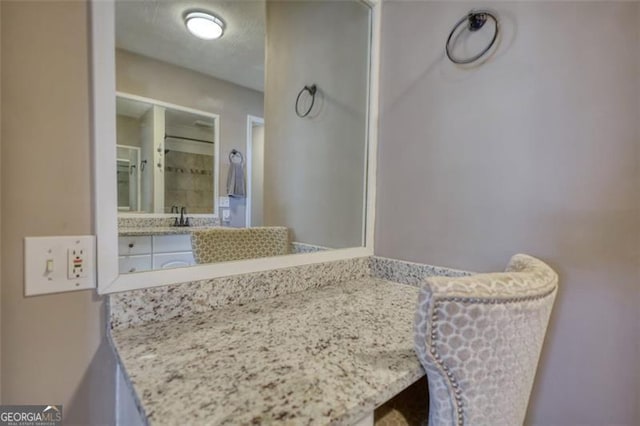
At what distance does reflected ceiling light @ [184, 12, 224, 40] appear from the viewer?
1091mm

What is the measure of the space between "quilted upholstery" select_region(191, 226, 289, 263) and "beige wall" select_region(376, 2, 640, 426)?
2.02 feet

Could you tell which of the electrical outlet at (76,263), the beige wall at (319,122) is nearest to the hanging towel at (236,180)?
the beige wall at (319,122)

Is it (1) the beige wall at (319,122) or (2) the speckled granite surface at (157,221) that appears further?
(1) the beige wall at (319,122)

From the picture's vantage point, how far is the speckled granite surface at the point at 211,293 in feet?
2.30

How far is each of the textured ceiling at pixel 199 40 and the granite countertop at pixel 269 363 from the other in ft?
2.43

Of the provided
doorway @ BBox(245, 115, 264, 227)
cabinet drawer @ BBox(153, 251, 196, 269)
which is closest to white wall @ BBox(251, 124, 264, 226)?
doorway @ BBox(245, 115, 264, 227)

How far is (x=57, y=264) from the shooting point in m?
0.61

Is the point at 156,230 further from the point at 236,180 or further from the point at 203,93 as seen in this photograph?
the point at 203,93

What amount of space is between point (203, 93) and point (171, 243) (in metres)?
0.62

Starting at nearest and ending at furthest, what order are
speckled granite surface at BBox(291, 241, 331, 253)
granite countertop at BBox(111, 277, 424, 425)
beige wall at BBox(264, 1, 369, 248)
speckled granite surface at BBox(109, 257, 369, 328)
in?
granite countertop at BBox(111, 277, 424, 425) → speckled granite surface at BBox(109, 257, 369, 328) → speckled granite surface at BBox(291, 241, 331, 253) → beige wall at BBox(264, 1, 369, 248)

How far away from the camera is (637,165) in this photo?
0.72 meters

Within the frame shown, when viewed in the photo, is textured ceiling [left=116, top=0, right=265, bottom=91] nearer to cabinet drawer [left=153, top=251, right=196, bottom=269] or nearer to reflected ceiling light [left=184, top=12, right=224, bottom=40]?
reflected ceiling light [left=184, top=12, right=224, bottom=40]

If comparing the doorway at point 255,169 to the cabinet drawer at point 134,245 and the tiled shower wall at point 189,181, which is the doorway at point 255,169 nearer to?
the tiled shower wall at point 189,181

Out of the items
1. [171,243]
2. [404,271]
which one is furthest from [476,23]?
[171,243]
